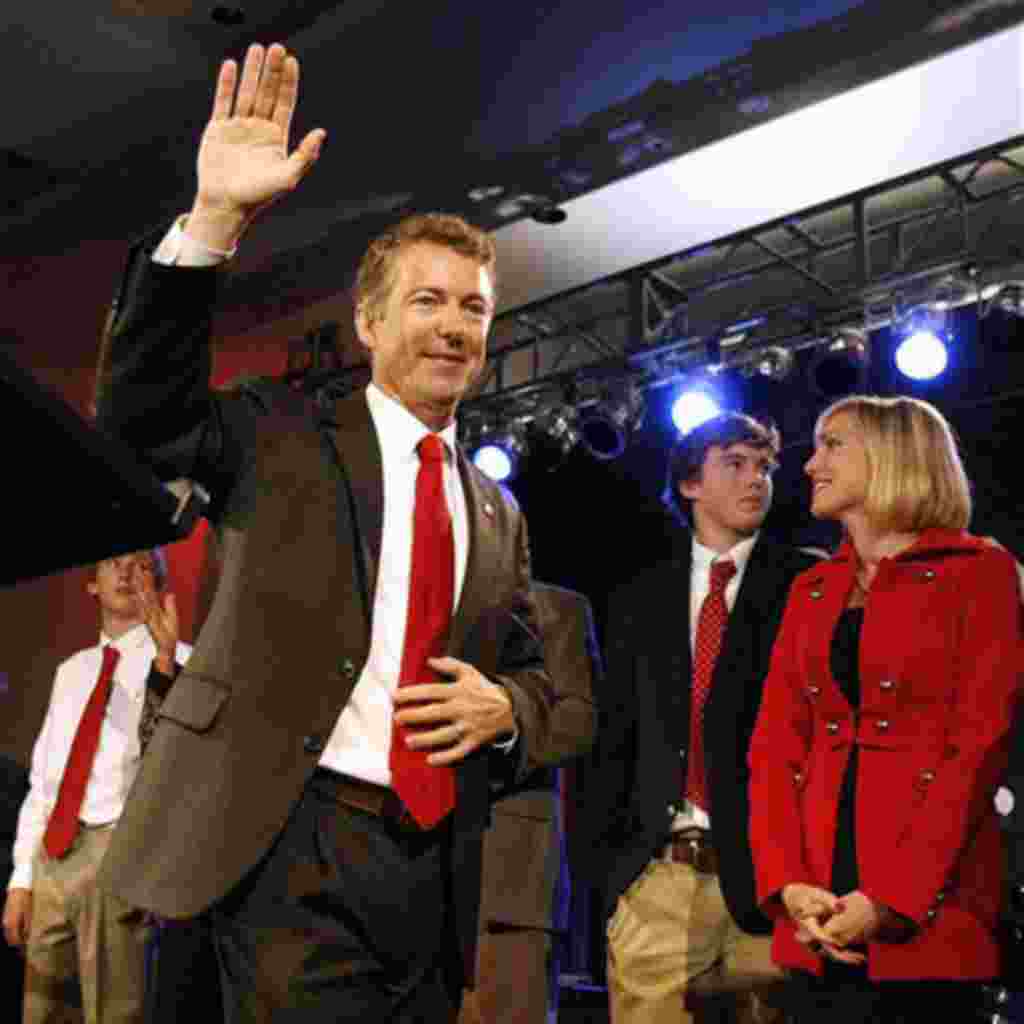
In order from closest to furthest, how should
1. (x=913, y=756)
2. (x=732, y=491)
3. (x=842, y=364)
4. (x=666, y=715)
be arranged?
(x=913, y=756)
(x=666, y=715)
(x=732, y=491)
(x=842, y=364)

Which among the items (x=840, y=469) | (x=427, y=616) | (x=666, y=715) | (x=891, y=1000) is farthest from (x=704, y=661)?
(x=427, y=616)

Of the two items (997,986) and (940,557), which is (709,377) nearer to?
(940,557)

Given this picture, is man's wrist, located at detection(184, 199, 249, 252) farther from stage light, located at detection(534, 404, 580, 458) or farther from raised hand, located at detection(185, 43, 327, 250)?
stage light, located at detection(534, 404, 580, 458)

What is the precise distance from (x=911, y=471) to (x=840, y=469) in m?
0.15

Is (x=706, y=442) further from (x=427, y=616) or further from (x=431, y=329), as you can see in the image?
(x=427, y=616)

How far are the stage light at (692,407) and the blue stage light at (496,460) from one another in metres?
1.01

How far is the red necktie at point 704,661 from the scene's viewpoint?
3566 mm

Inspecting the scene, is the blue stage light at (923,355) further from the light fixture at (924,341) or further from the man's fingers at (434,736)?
the man's fingers at (434,736)

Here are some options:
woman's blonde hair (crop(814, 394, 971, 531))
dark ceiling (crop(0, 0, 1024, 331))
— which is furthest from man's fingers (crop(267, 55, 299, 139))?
dark ceiling (crop(0, 0, 1024, 331))

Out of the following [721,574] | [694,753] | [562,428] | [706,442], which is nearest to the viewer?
[694,753]

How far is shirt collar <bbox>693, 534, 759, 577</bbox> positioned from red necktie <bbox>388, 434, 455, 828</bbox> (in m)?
1.92

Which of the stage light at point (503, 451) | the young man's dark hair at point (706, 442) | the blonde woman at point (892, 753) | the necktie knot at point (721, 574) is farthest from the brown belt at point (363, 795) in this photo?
the stage light at point (503, 451)

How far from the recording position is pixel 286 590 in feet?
6.02

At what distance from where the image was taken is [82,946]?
4.56 m
